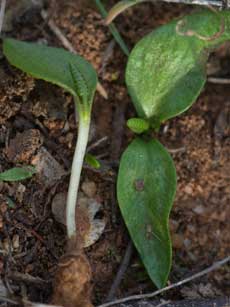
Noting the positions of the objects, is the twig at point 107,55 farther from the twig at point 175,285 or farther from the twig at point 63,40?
the twig at point 175,285

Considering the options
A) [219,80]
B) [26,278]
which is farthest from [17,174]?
[219,80]

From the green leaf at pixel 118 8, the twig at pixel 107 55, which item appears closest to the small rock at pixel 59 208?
the twig at pixel 107 55

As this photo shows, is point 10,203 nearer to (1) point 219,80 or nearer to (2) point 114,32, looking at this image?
(2) point 114,32

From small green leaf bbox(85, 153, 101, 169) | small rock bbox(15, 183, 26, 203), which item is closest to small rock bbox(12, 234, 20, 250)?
small rock bbox(15, 183, 26, 203)

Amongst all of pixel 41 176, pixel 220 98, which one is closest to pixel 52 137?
pixel 41 176

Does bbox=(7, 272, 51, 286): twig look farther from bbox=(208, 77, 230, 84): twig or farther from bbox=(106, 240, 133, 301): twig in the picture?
bbox=(208, 77, 230, 84): twig

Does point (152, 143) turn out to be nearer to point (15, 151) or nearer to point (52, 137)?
point (52, 137)
